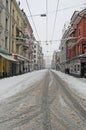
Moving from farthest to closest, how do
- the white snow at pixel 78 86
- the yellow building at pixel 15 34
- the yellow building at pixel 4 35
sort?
1. the yellow building at pixel 15 34
2. the yellow building at pixel 4 35
3. the white snow at pixel 78 86

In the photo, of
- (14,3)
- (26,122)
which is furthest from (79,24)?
(26,122)

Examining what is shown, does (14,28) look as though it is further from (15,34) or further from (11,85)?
(11,85)

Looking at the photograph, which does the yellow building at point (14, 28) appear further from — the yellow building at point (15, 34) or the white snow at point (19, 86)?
the white snow at point (19, 86)

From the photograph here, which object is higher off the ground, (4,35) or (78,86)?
(4,35)

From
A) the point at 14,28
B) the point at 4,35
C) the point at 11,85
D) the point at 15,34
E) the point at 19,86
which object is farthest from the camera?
the point at 15,34

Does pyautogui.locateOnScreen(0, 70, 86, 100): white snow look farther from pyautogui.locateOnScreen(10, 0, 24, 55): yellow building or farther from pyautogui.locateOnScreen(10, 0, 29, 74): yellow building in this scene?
pyautogui.locateOnScreen(10, 0, 29, 74): yellow building

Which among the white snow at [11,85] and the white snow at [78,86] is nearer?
the white snow at [11,85]

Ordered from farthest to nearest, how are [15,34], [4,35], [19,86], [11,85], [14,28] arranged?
[15,34]
[14,28]
[4,35]
[11,85]
[19,86]

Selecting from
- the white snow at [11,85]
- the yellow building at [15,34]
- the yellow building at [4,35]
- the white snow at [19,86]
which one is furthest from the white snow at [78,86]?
the yellow building at [15,34]

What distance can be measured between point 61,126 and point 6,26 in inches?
1199

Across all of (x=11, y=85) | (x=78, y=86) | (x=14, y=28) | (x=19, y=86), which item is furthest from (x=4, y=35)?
(x=78, y=86)

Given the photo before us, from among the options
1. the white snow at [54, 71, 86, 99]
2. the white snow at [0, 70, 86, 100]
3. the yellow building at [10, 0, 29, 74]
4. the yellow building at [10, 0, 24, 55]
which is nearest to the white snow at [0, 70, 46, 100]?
the white snow at [0, 70, 86, 100]

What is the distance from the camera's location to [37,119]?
7.57 m

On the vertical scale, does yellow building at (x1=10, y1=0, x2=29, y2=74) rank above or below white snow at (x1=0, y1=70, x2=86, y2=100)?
above
